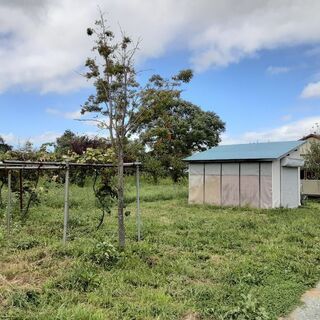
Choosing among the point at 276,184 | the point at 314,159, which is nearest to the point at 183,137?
the point at 314,159

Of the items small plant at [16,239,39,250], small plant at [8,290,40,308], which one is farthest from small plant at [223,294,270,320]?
small plant at [16,239,39,250]

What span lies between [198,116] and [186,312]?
30.2 meters

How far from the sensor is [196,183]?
1958cm

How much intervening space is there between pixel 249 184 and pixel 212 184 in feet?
6.27

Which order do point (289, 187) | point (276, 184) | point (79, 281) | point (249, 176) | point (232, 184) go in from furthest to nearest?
point (289, 187)
point (232, 184)
point (249, 176)
point (276, 184)
point (79, 281)

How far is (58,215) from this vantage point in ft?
39.6

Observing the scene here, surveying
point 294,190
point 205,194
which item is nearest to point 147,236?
point 205,194

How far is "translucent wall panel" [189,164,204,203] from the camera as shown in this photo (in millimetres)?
19328

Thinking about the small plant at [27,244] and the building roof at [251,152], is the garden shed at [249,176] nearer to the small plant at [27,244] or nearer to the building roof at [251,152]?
the building roof at [251,152]

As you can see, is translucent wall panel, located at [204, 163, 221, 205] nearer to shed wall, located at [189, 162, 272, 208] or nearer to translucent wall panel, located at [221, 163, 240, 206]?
shed wall, located at [189, 162, 272, 208]

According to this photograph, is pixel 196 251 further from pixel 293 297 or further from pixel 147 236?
pixel 293 297

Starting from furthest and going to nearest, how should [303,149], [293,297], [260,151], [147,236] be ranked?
1. [303,149]
2. [260,151]
3. [147,236]
4. [293,297]

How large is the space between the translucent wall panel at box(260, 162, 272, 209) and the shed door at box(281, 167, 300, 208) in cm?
105

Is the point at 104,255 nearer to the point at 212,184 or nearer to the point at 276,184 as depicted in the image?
the point at 276,184
